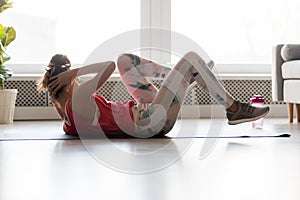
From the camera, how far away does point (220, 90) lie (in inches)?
122

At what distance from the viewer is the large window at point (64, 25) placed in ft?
17.4

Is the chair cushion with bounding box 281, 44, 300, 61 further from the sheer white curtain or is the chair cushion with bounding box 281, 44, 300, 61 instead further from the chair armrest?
the sheer white curtain

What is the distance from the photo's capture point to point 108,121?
3080mm

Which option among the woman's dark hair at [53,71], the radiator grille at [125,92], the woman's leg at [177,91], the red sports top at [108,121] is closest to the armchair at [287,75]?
the radiator grille at [125,92]

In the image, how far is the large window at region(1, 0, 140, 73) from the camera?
5.29m

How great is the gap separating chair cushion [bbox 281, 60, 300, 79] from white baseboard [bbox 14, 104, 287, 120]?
2.57 ft

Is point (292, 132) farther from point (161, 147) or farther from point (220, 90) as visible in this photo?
point (161, 147)

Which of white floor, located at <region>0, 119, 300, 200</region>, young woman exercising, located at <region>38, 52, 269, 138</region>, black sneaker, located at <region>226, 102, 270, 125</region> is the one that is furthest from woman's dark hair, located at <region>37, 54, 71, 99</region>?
black sneaker, located at <region>226, 102, 270, 125</region>

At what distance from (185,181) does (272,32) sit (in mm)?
3970

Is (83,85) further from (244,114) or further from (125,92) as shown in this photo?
(125,92)

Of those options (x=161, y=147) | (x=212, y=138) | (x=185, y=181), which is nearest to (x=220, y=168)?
(x=185, y=181)

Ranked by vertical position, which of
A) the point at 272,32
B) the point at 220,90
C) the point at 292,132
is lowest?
the point at 292,132

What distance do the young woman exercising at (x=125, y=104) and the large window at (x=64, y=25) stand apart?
A: 222 centimetres

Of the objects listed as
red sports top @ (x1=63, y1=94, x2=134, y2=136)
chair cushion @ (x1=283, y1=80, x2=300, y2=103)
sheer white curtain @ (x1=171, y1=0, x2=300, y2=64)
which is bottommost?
red sports top @ (x1=63, y1=94, x2=134, y2=136)
